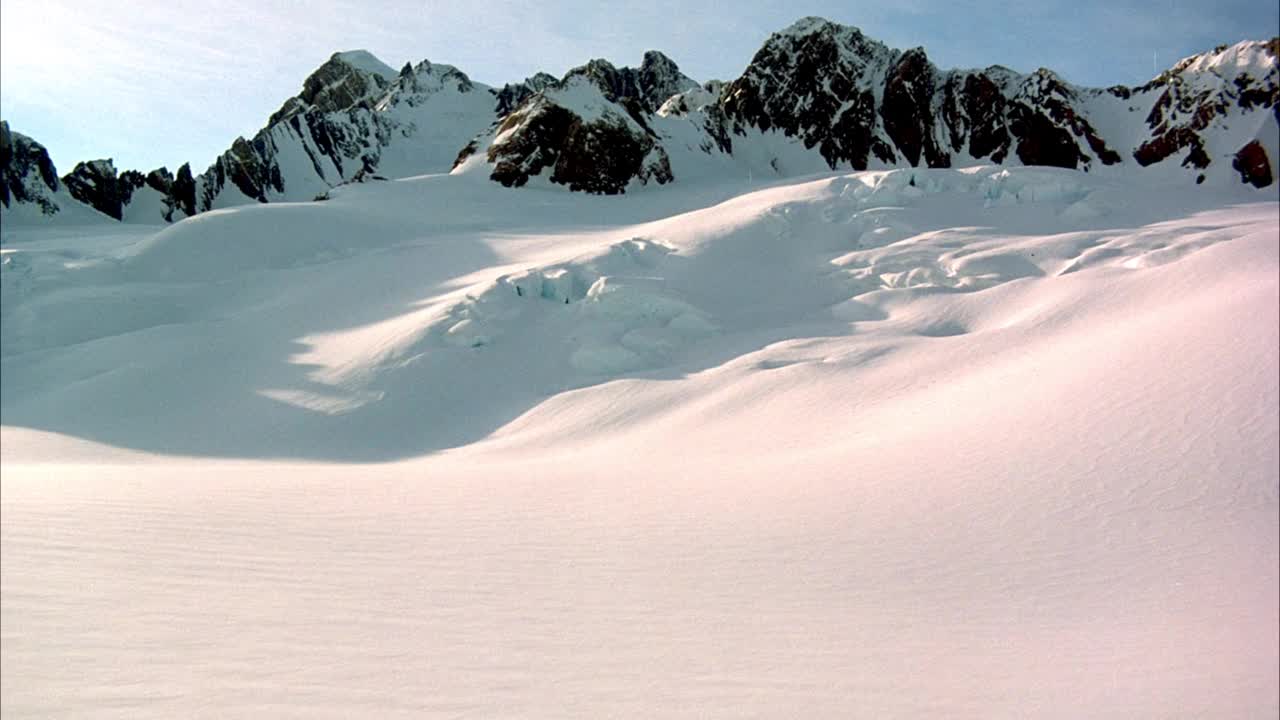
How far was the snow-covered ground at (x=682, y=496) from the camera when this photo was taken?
3.13m

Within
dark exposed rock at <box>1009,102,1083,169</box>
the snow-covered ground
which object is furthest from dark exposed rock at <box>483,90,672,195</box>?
dark exposed rock at <box>1009,102,1083,169</box>

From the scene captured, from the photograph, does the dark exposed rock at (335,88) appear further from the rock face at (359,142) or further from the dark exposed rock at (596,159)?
the dark exposed rock at (596,159)

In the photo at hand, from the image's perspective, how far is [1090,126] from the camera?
155 feet

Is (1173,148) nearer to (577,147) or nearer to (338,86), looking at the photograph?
(577,147)

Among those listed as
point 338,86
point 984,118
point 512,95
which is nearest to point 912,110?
point 984,118

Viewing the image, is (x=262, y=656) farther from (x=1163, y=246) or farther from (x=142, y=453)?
(x=1163, y=246)

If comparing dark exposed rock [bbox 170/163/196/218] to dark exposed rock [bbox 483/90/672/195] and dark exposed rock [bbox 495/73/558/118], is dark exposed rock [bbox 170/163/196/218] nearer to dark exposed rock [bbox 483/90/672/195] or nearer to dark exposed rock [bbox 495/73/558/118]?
dark exposed rock [bbox 495/73/558/118]

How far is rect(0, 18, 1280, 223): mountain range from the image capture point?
3659 cm

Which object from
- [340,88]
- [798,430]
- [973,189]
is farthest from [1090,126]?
[340,88]

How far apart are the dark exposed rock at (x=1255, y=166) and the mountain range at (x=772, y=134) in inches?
3.1

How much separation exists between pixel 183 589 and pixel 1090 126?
56.8m

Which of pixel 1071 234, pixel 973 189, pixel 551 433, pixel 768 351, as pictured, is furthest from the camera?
pixel 973 189

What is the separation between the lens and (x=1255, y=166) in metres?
40.0

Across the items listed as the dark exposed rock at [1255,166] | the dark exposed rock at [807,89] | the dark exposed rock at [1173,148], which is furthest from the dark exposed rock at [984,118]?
the dark exposed rock at [1255,166]
